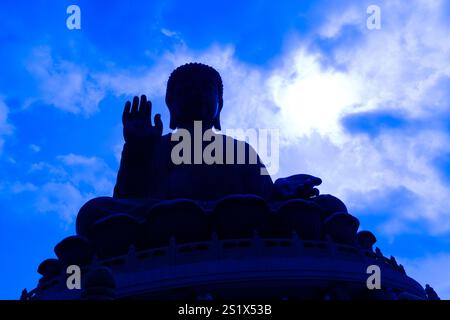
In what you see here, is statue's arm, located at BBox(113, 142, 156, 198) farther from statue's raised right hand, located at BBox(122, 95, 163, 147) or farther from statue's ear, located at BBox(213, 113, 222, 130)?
statue's ear, located at BBox(213, 113, 222, 130)

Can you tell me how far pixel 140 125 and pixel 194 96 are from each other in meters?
2.50

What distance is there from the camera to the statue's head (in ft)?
47.2

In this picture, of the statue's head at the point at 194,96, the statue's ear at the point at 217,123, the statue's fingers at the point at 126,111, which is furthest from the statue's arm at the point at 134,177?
the statue's ear at the point at 217,123

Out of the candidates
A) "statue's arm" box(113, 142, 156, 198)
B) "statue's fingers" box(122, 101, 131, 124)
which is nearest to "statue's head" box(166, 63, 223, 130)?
"statue's arm" box(113, 142, 156, 198)

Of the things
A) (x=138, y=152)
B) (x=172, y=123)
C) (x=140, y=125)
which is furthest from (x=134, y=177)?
(x=172, y=123)

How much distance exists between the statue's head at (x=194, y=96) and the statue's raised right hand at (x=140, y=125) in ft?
6.58

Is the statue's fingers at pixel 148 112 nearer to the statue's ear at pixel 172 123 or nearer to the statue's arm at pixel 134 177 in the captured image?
the statue's arm at pixel 134 177

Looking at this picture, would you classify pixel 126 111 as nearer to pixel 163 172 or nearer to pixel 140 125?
pixel 140 125

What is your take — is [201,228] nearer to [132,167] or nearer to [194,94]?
[132,167]

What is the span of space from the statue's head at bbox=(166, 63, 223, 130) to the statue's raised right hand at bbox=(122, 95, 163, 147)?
78.9 inches

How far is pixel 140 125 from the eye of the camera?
40.2ft

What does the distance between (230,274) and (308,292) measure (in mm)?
1210
